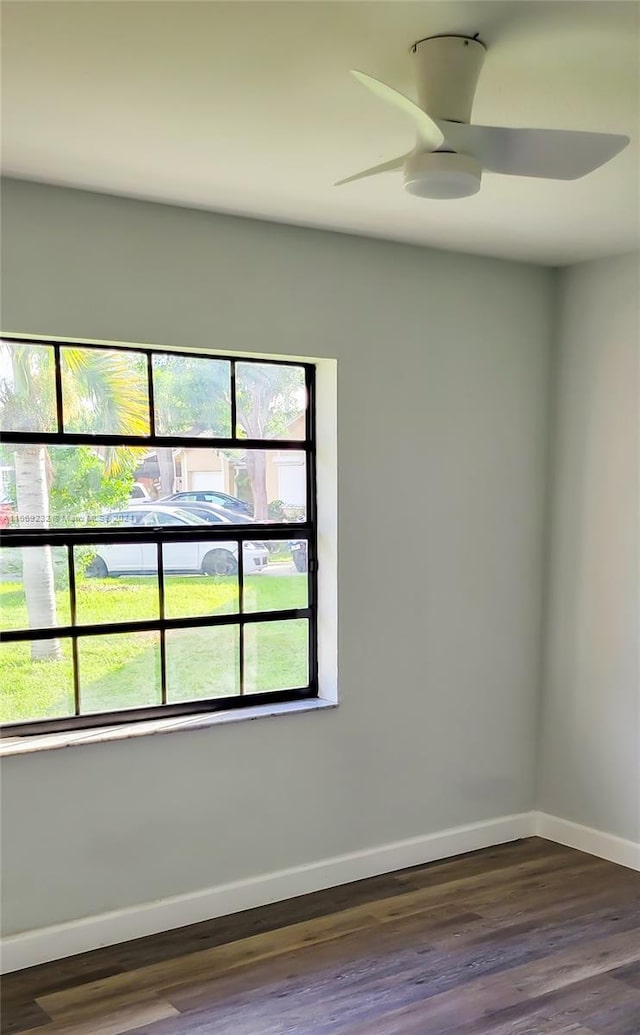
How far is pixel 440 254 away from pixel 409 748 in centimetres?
205

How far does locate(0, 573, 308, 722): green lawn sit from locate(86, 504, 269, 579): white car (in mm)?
36

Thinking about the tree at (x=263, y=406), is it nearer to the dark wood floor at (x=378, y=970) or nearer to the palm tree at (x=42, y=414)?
Answer: the palm tree at (x=42, y=414)

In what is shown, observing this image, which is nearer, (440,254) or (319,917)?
(319,917)

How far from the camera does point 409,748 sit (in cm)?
355

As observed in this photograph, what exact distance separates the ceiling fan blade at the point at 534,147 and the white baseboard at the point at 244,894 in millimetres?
2576

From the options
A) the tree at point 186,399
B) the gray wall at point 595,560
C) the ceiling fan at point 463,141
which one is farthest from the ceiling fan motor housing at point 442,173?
the gray wall at point 595,560

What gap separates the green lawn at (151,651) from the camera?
9.37 ft

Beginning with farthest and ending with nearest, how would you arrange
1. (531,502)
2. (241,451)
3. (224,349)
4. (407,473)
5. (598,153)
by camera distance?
(531,502)
(407,473)
(241,451)
(224,349)
(598,153)

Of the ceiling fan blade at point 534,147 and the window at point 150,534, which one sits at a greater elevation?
the ceiling fan blade at point 534,147

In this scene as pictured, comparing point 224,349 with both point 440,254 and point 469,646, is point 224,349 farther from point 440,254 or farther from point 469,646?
point 469,646

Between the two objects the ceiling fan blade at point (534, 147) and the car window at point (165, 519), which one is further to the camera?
the car window at point (165, 519)

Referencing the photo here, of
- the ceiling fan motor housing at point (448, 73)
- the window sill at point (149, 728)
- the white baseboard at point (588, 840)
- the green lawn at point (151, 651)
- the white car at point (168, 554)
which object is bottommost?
the white baseboard at point (588, 840)

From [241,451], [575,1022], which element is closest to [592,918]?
[575,1022]

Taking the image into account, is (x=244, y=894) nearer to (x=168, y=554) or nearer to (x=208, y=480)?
(x=168, y=554)
